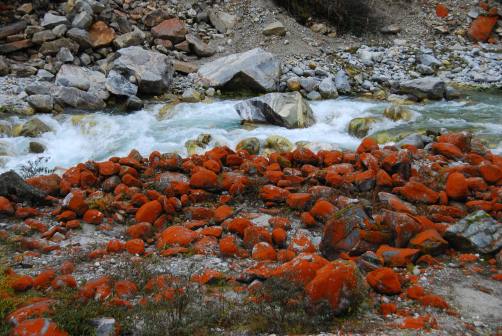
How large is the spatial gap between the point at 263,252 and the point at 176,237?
1.00 m

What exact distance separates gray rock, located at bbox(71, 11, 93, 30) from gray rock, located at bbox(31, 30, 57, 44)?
689 millimetres

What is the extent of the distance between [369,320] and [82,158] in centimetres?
665

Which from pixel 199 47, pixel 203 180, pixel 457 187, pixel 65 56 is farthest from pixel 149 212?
pixel 199 47

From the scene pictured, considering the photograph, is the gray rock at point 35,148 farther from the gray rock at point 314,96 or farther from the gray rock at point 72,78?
the gray rock at point 314,96

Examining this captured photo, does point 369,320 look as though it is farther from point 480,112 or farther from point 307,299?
point 480,112

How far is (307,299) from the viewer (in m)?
3.79

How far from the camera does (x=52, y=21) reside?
13297 millimetres

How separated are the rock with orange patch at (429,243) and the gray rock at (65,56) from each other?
10.5 metres

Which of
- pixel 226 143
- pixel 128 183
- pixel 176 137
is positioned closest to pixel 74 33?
pixel 176 137

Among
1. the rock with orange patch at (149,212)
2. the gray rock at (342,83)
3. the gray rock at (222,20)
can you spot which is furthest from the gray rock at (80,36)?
the rock with orange patch at (149,212)

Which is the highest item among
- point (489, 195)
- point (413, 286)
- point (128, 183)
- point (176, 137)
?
point (413, 286)

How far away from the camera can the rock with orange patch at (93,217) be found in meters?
5.94

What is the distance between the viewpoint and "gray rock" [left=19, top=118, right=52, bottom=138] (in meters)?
9.44

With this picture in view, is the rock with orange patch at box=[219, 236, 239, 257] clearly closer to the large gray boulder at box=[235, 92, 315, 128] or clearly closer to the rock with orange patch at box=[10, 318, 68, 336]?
the rock with orange patch at box=[10, 318, 68, 336]
